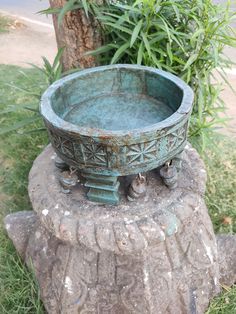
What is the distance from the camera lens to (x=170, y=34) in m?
1.78

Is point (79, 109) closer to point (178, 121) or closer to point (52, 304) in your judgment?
point (178, 121)

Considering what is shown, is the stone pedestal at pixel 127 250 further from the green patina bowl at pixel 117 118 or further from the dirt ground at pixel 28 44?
the dirt ground at pixel 28 44

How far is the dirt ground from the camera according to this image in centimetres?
426

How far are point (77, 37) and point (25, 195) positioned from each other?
3.07ft

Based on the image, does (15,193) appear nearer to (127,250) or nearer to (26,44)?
(127,250)

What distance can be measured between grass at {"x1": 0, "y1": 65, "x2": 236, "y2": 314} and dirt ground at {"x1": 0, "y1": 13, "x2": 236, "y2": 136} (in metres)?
1.23

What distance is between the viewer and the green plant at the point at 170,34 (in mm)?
1799

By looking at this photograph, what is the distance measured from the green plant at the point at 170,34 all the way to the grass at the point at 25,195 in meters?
0.39

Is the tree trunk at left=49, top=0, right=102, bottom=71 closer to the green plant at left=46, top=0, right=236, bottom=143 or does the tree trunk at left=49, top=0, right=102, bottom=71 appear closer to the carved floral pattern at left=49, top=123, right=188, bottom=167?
the green plant at left=46, top=0, right=236, bottom=143

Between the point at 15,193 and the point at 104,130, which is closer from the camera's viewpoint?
the point at 104,130

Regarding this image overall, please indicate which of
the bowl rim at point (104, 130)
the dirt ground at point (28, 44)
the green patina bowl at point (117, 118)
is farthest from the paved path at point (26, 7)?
the bowl rim at point (104, 130)

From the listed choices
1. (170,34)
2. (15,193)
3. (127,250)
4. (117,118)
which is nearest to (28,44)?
(15,193)

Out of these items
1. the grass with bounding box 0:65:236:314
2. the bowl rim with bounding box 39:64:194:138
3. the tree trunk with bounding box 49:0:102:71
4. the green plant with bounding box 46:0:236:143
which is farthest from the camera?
the tree trunk with bounding box 49:0:102:71

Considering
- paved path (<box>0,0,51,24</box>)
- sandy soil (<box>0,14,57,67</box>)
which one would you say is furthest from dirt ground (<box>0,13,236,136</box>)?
paved path (<box>0,0,51,24</box>)
